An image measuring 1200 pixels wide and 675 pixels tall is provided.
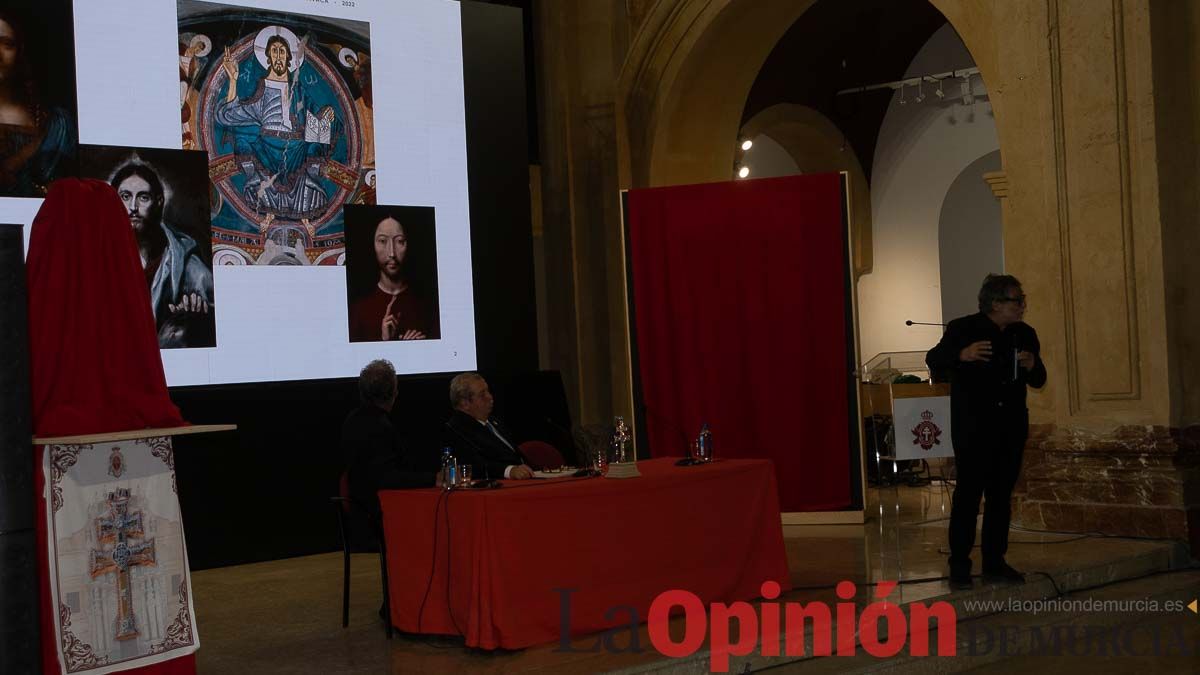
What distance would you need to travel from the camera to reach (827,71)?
42.1 feet

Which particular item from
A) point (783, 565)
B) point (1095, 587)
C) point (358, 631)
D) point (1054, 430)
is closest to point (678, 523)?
point (783, 565)

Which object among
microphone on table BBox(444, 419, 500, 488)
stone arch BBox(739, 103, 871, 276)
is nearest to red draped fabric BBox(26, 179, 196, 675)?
microphone on table BBox(444, 419, 500, 488)

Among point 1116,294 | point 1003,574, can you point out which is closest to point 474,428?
point 1003,574

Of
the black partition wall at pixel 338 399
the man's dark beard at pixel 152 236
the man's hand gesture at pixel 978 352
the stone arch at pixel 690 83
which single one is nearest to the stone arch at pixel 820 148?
the stone arch at pixel 690 83

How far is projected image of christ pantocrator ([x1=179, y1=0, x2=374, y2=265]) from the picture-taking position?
22.6ft

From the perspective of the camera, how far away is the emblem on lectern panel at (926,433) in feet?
22.8

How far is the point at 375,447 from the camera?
16.4ft

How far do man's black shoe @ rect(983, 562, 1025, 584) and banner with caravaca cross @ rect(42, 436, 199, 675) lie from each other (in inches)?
132

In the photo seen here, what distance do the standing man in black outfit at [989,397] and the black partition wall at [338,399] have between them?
138 inches

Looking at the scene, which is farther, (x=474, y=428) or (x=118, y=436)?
(x=474, y=428)

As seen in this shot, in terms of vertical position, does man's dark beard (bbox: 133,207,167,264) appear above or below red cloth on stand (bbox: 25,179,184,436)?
above

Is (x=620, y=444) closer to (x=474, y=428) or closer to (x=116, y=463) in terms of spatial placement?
(x=474, y=428)

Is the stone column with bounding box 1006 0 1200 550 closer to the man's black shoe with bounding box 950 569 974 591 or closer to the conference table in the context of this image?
the man's black shoe with bounding box 950 569 974 591

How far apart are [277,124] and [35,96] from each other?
1317 millimetres
